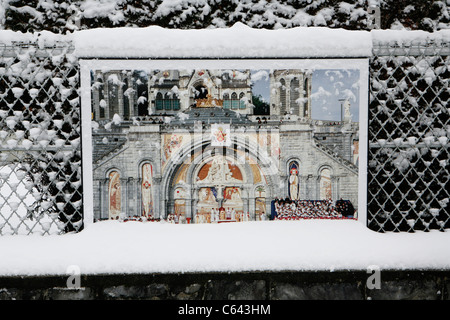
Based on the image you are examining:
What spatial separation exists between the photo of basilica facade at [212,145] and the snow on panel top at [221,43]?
222mm

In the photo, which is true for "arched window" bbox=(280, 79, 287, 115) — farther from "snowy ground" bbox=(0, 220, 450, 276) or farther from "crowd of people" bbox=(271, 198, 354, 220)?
"snowy ground" bbox=(0, 220, 450, 276)

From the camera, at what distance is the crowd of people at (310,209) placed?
3.18 meters

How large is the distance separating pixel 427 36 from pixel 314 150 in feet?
5.01

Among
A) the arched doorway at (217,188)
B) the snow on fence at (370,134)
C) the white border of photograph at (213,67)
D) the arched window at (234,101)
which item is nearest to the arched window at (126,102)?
the white border of photograph at (213,67)

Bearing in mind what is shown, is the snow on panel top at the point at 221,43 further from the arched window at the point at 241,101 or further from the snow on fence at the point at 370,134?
the arched window at the point at 241,101

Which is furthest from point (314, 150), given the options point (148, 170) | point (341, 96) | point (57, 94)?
point (57, 94)

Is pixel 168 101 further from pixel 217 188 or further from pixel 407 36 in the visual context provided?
pixel 407 36

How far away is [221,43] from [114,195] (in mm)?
1869

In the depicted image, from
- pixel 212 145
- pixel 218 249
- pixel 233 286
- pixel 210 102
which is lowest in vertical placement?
pixel 233 286

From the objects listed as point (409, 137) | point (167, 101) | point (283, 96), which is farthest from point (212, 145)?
point (409, 137)

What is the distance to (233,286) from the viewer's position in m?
2.76

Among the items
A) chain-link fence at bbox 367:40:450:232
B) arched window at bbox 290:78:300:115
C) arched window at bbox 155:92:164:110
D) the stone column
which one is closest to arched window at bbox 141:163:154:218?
the stone column

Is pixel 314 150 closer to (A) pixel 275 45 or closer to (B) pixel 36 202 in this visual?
(A) pixel 275 45

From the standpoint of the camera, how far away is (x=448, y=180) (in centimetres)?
313
